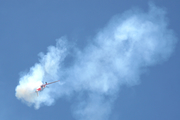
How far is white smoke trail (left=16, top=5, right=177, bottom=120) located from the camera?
88.4m

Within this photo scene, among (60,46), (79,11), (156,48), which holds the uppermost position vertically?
(79,11)

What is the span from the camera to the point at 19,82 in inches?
3457

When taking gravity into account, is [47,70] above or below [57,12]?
below

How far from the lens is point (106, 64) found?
8912 cm

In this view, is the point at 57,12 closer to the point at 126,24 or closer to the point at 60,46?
the point at 60,46

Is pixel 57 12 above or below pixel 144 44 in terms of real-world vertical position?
above

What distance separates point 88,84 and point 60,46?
1665 cm

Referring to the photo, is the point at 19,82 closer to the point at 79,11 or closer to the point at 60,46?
the point at 60,46

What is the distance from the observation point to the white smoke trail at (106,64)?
88438 mm

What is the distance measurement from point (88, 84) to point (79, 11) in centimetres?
2799

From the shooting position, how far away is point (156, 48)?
9038 cm

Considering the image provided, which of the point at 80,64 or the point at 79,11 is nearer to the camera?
the point at 80,64

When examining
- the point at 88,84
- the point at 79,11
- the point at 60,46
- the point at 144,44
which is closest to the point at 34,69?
the point at 60,46

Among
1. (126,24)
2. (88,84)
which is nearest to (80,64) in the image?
(88,84)
